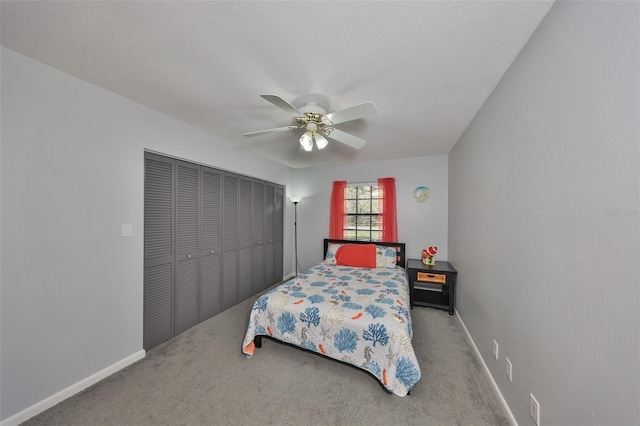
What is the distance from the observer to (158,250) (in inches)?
92.3

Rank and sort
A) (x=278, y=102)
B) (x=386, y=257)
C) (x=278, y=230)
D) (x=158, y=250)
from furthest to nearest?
(x=278, y=230), (x=386, y=257), (x=158, y=250), (x=278, y=102)

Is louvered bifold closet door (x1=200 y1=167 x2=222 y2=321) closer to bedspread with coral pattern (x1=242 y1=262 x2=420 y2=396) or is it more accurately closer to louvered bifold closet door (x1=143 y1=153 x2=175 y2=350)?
louvered bifold closet door (x1=143 y1=153 x2=175 y2=350)

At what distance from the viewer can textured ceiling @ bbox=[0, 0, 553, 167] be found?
115 cm

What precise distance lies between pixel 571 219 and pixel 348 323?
4.94ft

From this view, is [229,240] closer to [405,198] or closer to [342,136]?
[342,136]

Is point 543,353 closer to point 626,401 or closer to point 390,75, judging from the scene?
point 626,401

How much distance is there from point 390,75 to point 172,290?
2936 mm

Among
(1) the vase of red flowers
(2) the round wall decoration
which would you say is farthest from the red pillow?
(2) the round wall decoration

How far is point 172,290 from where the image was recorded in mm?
2486

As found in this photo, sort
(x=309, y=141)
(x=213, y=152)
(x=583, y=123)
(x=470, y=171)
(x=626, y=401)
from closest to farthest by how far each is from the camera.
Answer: (x=626, y=401), (x=583, y=123), (x=309, y=141), (x=470, y=171), (x=213, y=152)

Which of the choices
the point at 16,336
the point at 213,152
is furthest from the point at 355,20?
the point at 16,336

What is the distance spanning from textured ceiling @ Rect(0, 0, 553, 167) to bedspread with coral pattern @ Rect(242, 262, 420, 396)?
1828 millimetres

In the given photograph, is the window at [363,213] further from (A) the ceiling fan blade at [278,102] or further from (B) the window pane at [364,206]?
(A) the ceiling fan blade at [278,102]

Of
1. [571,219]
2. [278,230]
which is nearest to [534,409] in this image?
[571,219]
